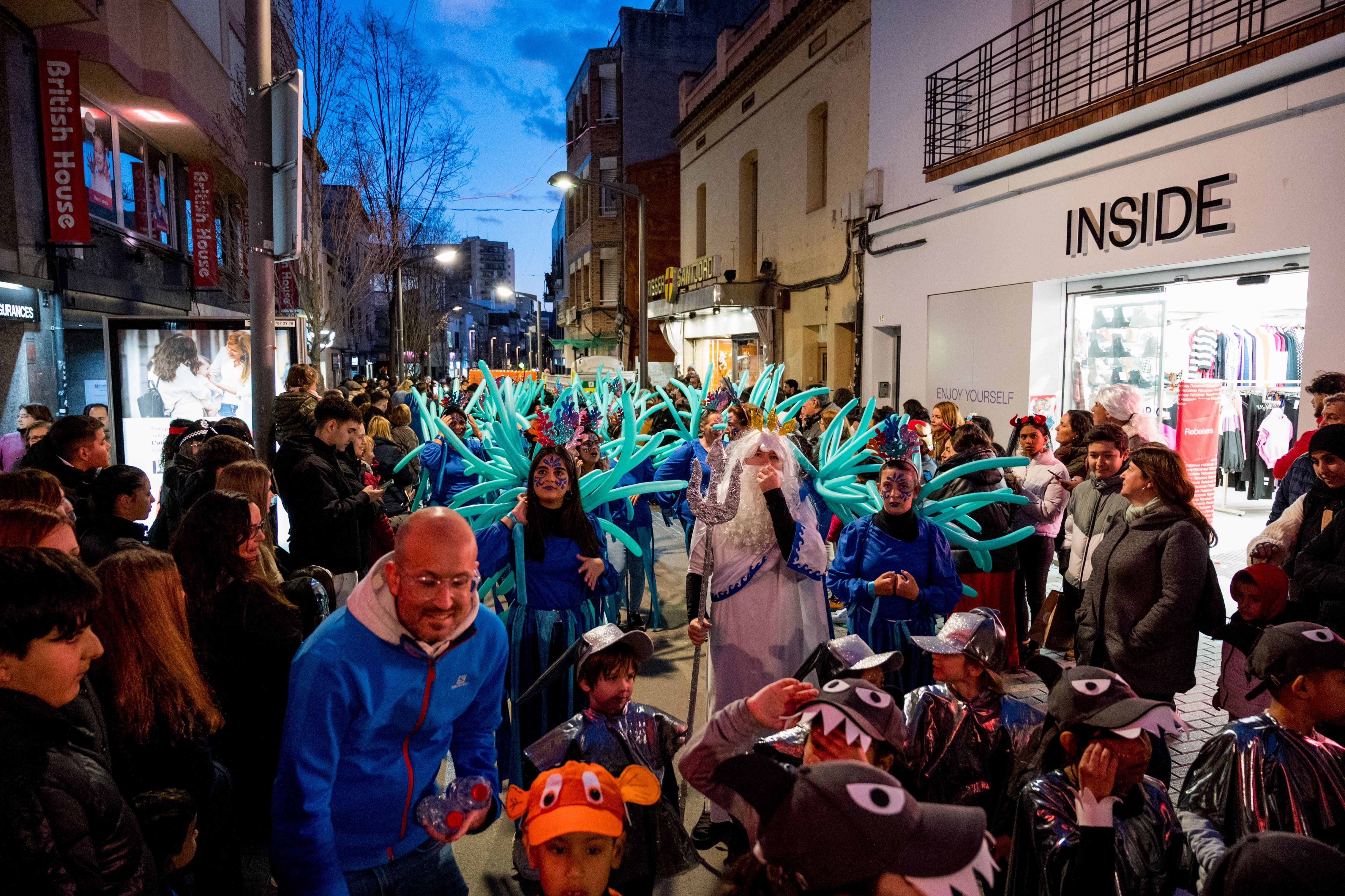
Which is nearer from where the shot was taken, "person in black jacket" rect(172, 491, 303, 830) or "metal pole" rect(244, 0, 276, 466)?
"person in black jacket" rect(172, 491, 303, 830)

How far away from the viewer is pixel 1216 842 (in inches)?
82.2

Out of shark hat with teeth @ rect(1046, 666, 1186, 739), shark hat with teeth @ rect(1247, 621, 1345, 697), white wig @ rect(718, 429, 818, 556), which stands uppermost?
white wig @ rect(718, 429, 818, 556)

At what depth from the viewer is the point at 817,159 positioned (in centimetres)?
1734

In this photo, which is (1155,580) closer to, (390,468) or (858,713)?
(858,713)

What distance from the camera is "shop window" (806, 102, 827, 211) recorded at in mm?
17031

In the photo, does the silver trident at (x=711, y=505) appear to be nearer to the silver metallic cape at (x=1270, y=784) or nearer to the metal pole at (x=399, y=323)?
the silver metallic cape at (x=1270, y=784)

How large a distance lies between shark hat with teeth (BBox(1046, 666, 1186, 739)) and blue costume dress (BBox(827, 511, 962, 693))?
54.7 inches

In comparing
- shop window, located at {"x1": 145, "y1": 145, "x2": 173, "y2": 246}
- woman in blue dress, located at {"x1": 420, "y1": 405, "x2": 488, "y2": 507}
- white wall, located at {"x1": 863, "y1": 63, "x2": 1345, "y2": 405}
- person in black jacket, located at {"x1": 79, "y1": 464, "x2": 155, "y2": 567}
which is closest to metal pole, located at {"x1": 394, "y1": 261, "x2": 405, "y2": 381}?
shop window, located at {"x1": 145, "y1": 145, "x2": 173, "y2": 246}

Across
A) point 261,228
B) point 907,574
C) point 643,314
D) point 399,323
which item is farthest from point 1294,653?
point 399,323

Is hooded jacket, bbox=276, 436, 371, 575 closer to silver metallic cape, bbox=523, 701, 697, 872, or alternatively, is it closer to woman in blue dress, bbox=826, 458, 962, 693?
silver metallic cape, bbox=523, 701, 697, 872

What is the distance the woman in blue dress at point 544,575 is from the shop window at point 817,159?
14607 mm

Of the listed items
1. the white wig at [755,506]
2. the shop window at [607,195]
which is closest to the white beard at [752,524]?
the white wig at [755,506]

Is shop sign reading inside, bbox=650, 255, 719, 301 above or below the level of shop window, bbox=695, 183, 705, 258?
below

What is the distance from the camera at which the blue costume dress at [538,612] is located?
3662 mm
